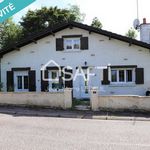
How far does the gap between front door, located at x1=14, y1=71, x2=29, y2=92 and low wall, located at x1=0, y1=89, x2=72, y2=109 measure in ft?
19.0

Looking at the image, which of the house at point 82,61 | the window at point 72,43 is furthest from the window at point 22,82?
the window at point 72,43

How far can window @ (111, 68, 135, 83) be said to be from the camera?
24.5 meters

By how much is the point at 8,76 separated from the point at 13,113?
29.8ft

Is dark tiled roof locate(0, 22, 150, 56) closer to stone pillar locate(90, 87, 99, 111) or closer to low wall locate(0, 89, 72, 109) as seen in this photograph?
low wall locate(0, 89, 72, 109)

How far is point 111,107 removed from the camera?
18188 millimetres

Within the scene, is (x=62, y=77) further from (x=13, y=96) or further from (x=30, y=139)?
(x=30, y=139)

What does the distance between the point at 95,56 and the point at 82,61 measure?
98cm

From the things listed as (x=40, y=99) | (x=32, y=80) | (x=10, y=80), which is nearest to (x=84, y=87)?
(x=32, y=80)

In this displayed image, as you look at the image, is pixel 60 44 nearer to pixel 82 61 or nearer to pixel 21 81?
pixel 82 61

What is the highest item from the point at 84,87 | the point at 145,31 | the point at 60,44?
the point at 145,31

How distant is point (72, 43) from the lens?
82.6 ft

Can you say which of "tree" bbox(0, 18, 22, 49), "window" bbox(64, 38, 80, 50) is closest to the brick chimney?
"window" bbox(64, 38, 80, 50)

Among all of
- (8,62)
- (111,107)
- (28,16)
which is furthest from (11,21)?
(111,107)

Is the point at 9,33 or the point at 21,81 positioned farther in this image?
the point at 9,33
